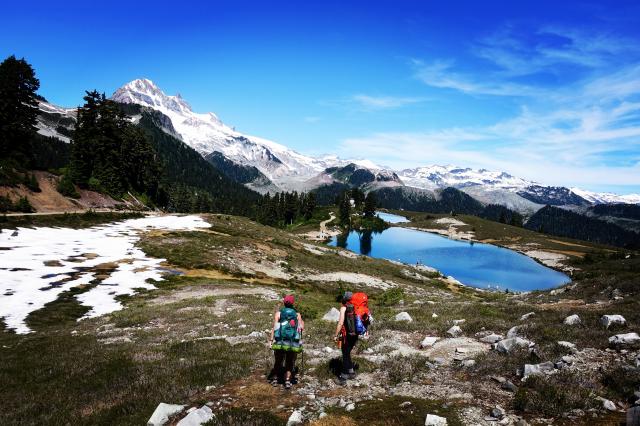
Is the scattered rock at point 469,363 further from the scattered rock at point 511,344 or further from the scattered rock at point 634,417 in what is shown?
the scattered rock at point 634,417

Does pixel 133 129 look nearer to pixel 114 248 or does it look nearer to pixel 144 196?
pixel 144 196

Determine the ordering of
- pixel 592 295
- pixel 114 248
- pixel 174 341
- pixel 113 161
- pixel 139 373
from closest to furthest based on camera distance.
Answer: pixel 139 373 → pixel 174 341 → pixel 592 295 → pixel 114 248 → pixel 113 161

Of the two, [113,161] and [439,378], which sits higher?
[113,161]

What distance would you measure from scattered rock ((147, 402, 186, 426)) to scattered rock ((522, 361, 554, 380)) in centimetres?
1010

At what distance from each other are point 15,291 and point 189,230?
134ft

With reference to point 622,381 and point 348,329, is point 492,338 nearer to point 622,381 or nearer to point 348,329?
point 622,381

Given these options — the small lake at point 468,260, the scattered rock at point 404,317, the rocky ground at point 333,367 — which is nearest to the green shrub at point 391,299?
the rocky ground at point 333,367

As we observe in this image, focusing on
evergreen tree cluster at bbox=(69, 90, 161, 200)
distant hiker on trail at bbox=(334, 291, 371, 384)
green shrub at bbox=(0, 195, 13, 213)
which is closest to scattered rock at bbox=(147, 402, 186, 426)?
distant hiker on trail at bbox=(334, 291, 371, 384)

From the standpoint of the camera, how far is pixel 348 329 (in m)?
12.9

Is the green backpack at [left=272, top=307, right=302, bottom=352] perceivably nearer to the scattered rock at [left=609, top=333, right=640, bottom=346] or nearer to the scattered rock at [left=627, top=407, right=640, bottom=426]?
the scattered rock at [left=627, top=407, right=640, bottom=426]

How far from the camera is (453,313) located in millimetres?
23281

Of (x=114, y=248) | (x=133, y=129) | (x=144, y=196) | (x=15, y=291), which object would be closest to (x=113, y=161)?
(x=144, y=196)

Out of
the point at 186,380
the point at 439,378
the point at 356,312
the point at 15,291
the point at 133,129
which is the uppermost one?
the point at 133,129

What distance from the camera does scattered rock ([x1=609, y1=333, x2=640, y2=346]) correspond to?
12.4 m
